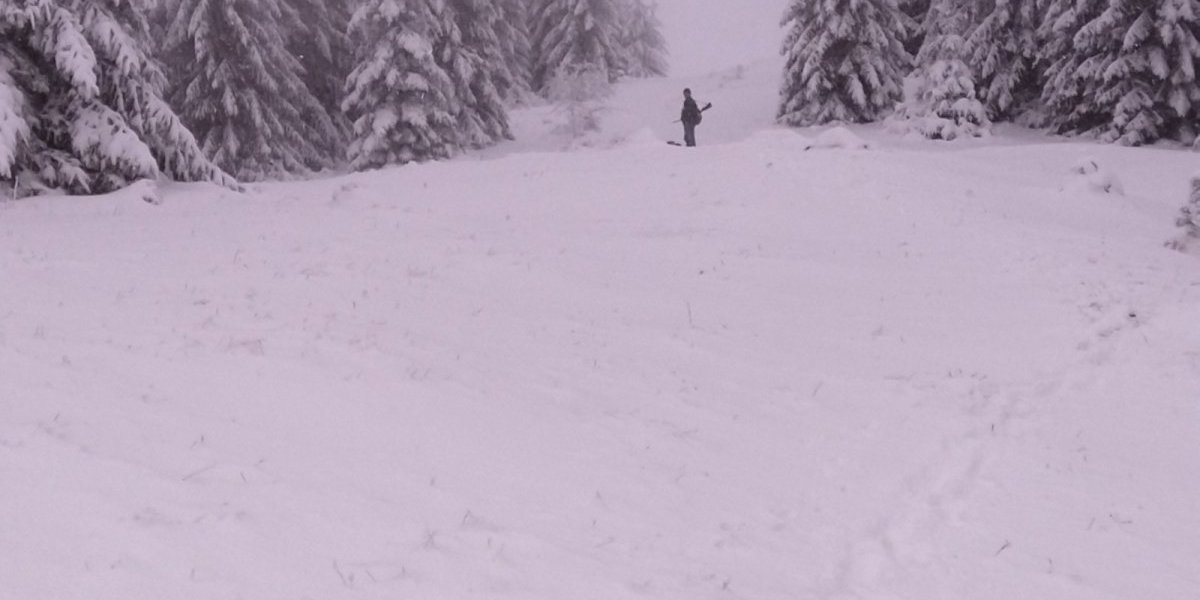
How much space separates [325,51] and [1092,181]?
23.6 m

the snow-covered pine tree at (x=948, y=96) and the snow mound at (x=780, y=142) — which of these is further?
the snow-covered pine tree at (x=948, y=96)

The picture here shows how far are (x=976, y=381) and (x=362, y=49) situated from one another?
2271 cm

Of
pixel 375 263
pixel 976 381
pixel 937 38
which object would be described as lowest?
pixel 976 381

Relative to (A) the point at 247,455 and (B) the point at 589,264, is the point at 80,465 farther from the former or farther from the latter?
(B) the point at 589,264

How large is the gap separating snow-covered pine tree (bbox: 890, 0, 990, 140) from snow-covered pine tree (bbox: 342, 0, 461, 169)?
45.9 feet

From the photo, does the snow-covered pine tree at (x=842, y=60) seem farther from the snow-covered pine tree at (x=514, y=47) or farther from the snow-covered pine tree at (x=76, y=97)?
the snow-covered pine tree at (x=76, y=97)

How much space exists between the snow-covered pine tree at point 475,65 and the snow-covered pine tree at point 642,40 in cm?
1590

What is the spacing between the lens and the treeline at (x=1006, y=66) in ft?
71.8

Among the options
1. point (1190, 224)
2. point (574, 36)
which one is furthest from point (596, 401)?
point (574, 36)

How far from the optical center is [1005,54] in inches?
1032

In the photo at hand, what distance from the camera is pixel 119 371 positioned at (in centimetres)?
726

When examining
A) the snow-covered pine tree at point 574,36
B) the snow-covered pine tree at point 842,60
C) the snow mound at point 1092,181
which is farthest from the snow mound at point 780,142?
the snow-covered pine tree at point 574,36

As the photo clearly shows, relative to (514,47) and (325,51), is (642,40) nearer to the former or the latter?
(514,47)

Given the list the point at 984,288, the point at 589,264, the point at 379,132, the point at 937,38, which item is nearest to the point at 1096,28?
the point at 937,38
